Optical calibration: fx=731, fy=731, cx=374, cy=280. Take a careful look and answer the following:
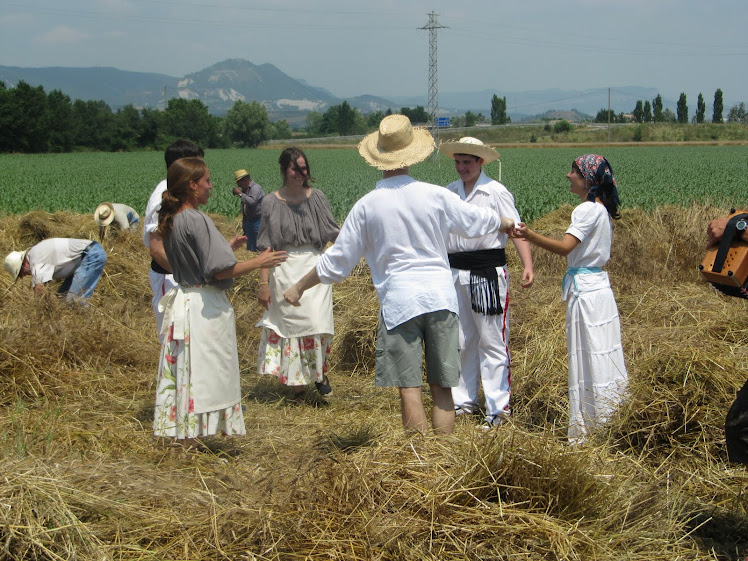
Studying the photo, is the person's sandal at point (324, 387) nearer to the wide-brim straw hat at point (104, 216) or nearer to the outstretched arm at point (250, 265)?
the outstretched arm at point (250, 265)

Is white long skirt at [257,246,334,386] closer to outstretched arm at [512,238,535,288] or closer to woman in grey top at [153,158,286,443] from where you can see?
woman in grey top at [153,158,286,443]

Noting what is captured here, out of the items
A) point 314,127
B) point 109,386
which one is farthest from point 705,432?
point 314,127

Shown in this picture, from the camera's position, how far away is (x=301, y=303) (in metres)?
5.55

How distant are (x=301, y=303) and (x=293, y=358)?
0.42 m

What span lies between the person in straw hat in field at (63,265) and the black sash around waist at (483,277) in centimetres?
381

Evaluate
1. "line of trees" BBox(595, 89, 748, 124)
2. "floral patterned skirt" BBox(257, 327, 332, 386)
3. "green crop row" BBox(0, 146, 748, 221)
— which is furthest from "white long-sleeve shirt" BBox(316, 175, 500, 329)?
"line of trees" BBox(595, 89, 748, 124)

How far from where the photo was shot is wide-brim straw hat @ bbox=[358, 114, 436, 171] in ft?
12.5

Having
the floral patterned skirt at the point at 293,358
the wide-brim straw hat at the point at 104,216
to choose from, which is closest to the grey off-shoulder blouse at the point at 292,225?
the floral patterned skirt at the point at 293,358

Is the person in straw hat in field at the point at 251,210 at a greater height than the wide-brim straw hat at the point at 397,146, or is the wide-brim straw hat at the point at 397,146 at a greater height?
the wide-brim straw hat at the point at 397,146

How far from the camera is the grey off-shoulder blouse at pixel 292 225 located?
542cm

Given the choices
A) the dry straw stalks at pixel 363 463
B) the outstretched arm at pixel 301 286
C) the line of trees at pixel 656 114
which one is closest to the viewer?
the dry straw stalks at pixel 363 463

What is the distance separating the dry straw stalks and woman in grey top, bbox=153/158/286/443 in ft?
0.91

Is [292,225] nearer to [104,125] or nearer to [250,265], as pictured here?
[250,265]

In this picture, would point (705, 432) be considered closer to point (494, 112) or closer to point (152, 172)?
point (152, 172)
